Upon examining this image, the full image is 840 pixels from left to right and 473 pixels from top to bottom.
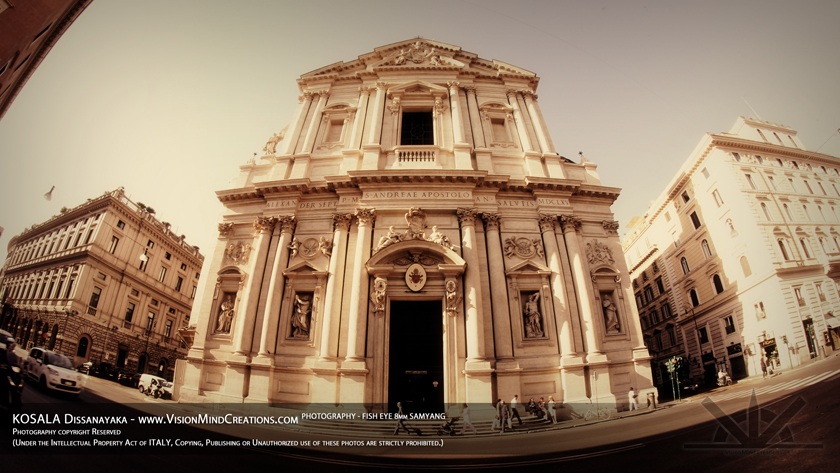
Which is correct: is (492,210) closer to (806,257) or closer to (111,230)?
(806,257)

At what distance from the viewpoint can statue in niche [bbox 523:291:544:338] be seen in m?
12.7

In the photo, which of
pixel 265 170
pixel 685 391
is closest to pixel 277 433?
pixel 265 170

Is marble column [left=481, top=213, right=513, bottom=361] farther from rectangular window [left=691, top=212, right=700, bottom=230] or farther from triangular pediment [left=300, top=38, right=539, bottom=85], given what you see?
triangular pediment [left=300, top=38, right=539, bottom=85]

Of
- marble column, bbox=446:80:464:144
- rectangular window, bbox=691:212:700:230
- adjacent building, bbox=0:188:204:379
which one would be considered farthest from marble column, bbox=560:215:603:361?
adjacent building, bbox=0:188:204:379

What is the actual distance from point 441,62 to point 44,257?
1868 cm

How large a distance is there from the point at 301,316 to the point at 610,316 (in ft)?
41.4

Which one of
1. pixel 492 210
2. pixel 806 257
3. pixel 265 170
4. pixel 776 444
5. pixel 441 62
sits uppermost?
pixel 441 62

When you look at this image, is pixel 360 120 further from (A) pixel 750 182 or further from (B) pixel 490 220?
(A) pixel 750 182

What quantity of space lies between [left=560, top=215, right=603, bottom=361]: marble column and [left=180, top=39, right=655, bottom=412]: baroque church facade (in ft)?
0.19

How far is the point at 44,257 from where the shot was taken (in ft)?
26.8

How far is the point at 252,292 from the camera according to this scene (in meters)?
13.3

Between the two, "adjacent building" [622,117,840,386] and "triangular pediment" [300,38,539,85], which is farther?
"triangular pediment" [300,38,539,85]

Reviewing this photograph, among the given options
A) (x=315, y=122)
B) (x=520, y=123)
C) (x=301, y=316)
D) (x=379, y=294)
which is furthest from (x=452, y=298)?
(x=315, y=122)

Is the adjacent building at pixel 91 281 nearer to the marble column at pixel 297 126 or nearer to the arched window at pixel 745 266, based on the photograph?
the marble column at pixel 297 126
